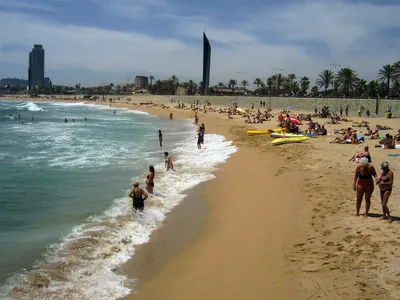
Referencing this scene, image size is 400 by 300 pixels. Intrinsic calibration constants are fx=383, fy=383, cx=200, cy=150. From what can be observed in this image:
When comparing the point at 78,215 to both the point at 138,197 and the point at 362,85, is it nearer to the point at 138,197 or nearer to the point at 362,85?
the point at 138,197

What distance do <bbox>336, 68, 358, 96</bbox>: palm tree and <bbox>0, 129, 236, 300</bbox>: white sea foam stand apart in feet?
204

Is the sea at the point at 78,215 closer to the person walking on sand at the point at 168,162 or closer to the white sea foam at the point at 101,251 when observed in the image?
the white sea foam at the point at 101,251

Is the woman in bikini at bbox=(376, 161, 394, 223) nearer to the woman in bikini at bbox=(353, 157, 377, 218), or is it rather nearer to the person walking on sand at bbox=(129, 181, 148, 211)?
the woman in bikini at bbox=(353, 157, 377, 218)

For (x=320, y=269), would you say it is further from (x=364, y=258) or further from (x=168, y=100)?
(x=168, y=100)

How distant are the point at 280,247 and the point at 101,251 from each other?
11.1 feet

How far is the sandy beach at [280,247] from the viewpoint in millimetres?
5363

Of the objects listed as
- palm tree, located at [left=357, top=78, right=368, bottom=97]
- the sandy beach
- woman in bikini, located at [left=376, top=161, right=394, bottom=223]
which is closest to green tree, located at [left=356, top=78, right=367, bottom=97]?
palm tree, located at [left=357, top=78, right=368, bottom=97]

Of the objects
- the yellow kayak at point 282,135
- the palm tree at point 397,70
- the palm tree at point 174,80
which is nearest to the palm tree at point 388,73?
the palm tree at point 397,70

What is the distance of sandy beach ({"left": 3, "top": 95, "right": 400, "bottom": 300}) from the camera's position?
5.36 metres

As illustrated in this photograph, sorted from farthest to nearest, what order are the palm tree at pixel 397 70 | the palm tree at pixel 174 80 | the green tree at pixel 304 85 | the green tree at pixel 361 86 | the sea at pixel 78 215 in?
1. the palm tree at pixel 174 80
2. the green tree at pixel 304 85
3. the green tree at pixel 361 86
4. the palm tree at pixel 397 70
5. the sea at pixel 78 215

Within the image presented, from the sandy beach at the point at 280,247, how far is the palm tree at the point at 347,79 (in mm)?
59952

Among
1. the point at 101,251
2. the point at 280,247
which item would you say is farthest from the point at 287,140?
the point at 101,251

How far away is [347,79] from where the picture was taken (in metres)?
67.6

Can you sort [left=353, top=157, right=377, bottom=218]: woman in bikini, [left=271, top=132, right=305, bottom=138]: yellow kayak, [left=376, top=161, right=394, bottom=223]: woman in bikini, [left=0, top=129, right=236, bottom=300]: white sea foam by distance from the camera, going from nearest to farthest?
1. [left=0, top=129, right=236, bottom=300]: white sea foam
2. [left=376, top=161, right=394, bottom=223]: woman in bikini
3. [left=353, top=157, right=377, bottom=218]: woman in bikini
4. [left=271, top=132, right=305, bottom=138]: yellow kayak
